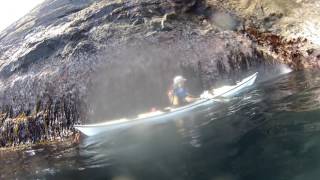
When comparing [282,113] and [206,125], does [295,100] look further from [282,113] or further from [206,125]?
[206,125]

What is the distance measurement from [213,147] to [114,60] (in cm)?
1384

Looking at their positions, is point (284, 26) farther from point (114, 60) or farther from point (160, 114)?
point (160, 114)

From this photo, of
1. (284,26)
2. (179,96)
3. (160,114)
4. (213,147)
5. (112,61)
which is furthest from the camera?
(284,26)

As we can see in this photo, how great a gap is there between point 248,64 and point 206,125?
10.3 meters

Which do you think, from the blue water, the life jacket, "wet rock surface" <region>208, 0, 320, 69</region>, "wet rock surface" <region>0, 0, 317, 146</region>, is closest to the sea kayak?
the blue water

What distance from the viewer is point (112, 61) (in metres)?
25.4

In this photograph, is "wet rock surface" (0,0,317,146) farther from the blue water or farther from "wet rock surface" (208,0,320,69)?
the blue water

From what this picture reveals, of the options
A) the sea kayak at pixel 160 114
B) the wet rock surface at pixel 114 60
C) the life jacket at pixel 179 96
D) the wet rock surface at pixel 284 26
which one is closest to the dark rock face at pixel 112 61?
the wet rock surface at pixel 114 60

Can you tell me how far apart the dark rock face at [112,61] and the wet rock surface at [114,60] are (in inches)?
2.3

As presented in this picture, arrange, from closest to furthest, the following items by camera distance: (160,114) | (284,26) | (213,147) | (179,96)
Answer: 1. (213,147)
2. (160,114)
3. (179,96)
4. (284,26)

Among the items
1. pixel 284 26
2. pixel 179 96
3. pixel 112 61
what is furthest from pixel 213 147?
pixel 284 26

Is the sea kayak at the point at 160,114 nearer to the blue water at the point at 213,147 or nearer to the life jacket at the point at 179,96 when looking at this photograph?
the blue water at the point at 213,147

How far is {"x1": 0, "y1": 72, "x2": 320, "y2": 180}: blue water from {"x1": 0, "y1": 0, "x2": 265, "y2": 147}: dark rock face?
153 inches

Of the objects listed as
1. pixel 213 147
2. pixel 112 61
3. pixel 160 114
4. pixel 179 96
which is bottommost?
pixel 213 147
